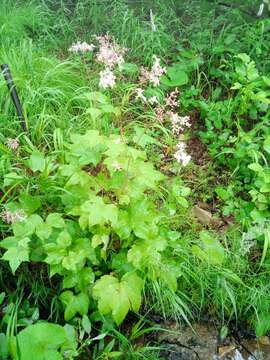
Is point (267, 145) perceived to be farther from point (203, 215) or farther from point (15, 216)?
point (15, 216)

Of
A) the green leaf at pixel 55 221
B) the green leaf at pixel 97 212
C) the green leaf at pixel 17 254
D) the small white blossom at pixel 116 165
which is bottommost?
the green leaf at pixel 17 254

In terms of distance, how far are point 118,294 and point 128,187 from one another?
1.86ft

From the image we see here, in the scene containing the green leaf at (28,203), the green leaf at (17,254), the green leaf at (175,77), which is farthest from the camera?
the green leaf at (175,77)

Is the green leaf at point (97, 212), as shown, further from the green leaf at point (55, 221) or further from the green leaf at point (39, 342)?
the green leaf at point (39, 342)

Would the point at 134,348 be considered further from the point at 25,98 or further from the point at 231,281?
the point at 25,98

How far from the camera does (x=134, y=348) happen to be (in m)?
2.19

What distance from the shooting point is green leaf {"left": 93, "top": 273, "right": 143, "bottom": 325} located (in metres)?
1.99

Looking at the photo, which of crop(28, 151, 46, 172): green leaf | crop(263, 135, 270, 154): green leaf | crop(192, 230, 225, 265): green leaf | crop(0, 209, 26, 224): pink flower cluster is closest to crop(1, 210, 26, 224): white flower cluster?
crop(0, 209, 26, 224): pink flower cluster

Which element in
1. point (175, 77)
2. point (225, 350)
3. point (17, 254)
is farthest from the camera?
point (175, 77)

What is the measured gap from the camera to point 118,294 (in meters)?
2.02

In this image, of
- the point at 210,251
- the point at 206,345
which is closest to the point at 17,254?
the point at 210,251

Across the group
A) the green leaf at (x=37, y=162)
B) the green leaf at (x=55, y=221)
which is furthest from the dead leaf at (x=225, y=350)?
the green leaf at (x=37, y=162)

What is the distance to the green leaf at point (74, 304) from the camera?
2.08 metres

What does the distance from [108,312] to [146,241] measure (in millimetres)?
422
